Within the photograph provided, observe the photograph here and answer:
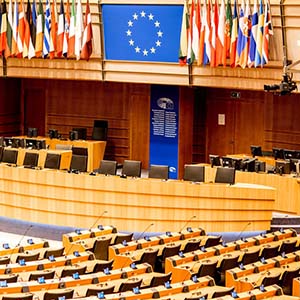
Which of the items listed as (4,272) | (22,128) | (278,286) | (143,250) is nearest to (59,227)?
(143,250)

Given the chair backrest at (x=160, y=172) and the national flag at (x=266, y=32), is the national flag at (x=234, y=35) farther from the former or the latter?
the chair backrest at (x=160, y=172)

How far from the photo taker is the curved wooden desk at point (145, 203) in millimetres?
20031

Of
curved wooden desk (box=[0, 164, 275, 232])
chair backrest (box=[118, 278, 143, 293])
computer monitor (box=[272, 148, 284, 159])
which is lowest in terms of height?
chair backrest (box=[118, 278, 143, 293])

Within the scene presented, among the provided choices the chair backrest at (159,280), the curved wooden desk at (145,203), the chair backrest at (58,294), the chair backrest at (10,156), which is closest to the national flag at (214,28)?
the curved wooden desk at (145,203)

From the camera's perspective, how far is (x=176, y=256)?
16.6m

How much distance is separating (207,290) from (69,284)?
2.07m

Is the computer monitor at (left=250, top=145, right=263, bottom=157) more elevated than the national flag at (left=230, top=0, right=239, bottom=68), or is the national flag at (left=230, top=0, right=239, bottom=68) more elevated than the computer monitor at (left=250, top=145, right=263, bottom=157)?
the national flag at (left=230, top=0, right=239, bottom=68)

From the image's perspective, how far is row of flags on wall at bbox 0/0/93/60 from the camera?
997 inches

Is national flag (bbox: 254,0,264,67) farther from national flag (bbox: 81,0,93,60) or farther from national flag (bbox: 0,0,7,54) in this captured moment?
national flag (bbox: 0,0,7,54)

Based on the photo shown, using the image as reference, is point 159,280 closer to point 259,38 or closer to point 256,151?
point 259,38

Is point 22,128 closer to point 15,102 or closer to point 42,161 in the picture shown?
point 15,102

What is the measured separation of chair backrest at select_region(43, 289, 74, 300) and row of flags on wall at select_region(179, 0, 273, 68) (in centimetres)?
1064

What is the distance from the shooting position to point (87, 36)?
25.2 metres

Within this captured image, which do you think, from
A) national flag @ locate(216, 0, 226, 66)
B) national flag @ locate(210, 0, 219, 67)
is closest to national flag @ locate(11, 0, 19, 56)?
national flag @ locate(210, 0, 219, 67)
